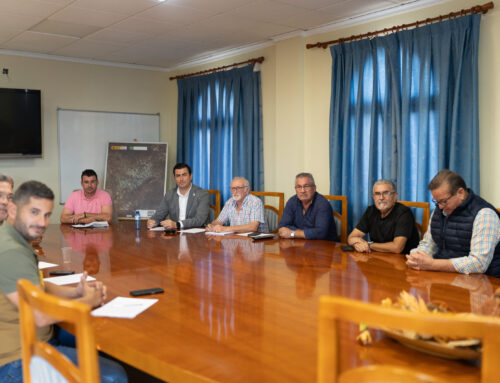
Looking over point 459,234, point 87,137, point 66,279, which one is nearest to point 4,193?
point 66,279

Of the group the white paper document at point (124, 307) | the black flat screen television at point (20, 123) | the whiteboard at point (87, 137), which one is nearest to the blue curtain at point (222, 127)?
the whiteboard at point (87, 137)

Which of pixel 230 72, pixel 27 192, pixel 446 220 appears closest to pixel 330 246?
pixel 446 220

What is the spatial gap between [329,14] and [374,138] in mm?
1198

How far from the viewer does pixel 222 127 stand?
6215 millimetres

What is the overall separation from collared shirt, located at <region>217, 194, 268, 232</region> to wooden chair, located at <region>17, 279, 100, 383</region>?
288cm

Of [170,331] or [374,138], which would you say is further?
[374,138]

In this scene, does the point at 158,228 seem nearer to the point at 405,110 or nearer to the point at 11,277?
the point at 405,110

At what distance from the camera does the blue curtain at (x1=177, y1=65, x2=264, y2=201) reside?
18.9 ft

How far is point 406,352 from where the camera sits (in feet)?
4.63

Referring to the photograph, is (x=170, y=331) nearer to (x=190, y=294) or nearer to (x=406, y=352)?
(x=190, y=294)

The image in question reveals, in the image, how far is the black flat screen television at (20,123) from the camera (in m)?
5.79

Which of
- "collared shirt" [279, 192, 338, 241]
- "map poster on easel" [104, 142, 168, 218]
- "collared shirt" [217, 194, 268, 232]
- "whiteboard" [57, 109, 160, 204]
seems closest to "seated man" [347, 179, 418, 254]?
"collared shirt" [279, 192, 338, 241]

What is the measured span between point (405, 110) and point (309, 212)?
1.23 metres

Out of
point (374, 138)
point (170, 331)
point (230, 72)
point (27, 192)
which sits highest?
point (230, 72)
